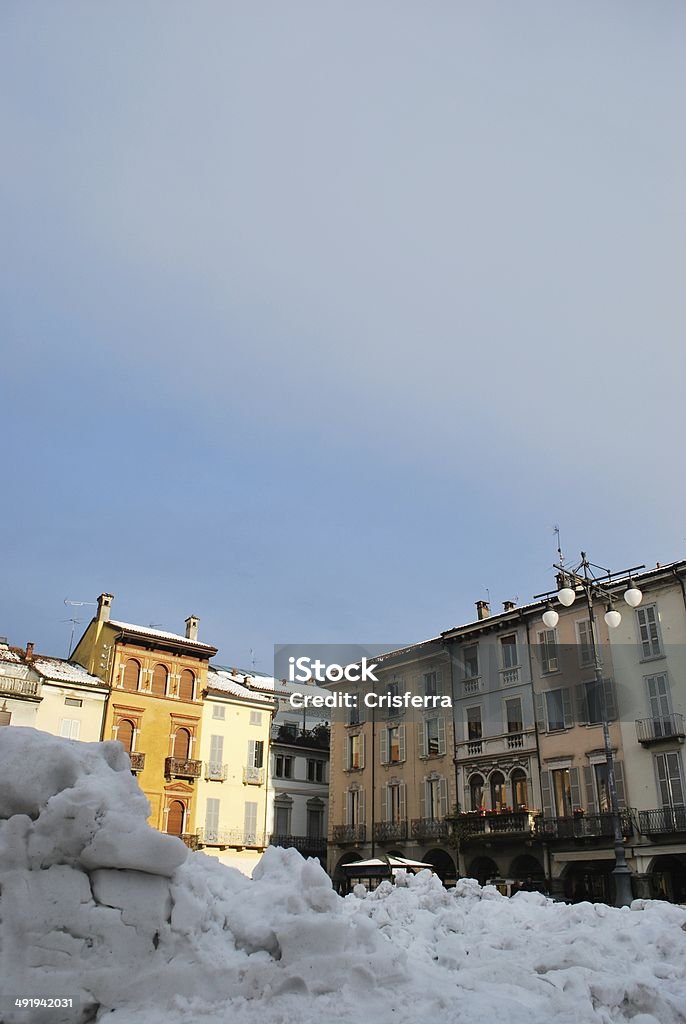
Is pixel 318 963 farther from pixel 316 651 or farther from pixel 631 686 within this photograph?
pixel 316 651

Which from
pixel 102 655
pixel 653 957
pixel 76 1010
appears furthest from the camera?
pixel 102 655

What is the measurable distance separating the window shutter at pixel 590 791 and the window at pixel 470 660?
7.89 m

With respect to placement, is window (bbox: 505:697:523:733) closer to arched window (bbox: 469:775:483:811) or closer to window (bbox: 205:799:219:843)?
arched window (bbox: 469:775:483:811)

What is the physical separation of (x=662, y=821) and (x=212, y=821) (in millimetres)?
21789

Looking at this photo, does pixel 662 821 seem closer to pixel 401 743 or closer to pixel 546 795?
pixel 546 795

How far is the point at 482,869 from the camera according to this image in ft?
122

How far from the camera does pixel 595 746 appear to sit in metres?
34.3

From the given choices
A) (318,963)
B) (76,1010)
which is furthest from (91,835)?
(318,963)

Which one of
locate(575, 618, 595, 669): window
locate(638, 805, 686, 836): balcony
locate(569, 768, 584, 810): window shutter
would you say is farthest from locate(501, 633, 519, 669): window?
locate(638, 805, 686, 836): balcony

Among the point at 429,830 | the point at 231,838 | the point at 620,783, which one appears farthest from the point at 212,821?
the point at 620,783

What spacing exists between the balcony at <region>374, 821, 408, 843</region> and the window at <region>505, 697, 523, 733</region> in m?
7.67

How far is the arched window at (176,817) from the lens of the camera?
39719 millimetres

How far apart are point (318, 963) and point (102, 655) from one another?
122 feet

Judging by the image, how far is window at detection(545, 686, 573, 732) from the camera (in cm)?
3584
